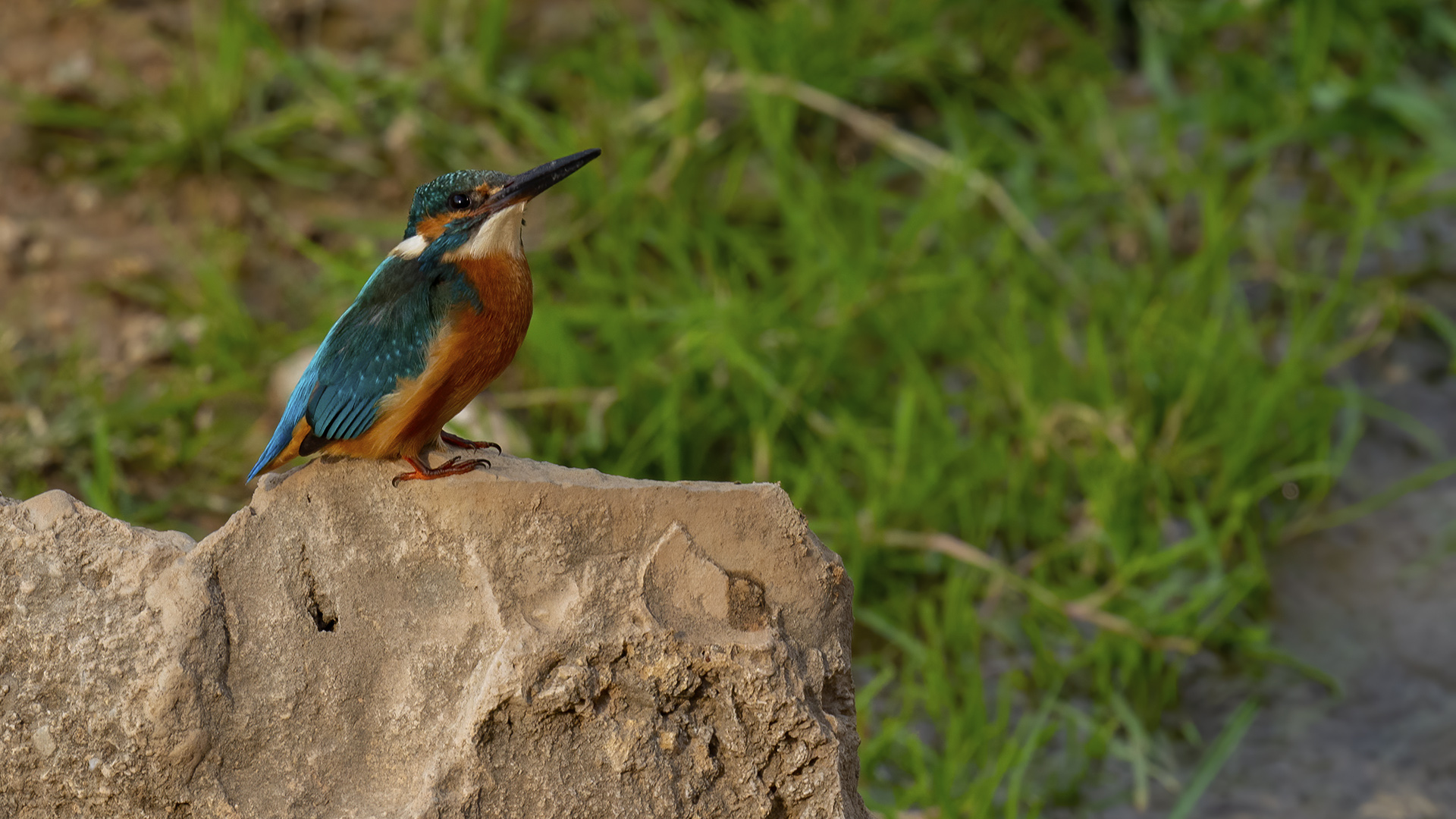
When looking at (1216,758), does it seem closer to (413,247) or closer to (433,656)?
(433,656)

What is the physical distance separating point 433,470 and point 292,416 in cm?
25

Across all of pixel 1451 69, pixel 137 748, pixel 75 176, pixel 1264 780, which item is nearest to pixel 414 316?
pixel 137 748

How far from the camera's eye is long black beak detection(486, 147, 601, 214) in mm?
2213

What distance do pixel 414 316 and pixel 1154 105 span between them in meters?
4.35

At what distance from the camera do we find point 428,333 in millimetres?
2205

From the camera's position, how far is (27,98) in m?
5.12

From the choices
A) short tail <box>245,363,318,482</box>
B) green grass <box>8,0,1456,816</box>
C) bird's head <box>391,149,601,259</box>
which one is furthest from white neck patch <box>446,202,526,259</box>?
green grass <box>8,0,1456,816</box>

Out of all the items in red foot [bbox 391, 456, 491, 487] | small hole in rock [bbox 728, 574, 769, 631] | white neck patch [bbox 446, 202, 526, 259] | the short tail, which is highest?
white neck patch [bbox 446, 202, 526, 259]

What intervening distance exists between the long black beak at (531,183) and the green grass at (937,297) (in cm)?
189

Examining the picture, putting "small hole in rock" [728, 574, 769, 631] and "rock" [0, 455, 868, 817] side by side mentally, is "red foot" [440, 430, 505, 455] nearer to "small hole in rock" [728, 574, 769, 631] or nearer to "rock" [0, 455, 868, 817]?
"rock" [0, 455, 868, 817]

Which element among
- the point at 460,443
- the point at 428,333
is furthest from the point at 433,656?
the point at 428,333

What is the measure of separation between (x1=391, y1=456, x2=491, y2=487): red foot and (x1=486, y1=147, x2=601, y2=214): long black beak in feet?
1.34

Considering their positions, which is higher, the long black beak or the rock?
the long black beak

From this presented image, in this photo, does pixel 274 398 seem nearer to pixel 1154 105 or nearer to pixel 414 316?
pixel 414 316
